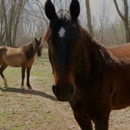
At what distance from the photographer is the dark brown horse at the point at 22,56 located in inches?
280

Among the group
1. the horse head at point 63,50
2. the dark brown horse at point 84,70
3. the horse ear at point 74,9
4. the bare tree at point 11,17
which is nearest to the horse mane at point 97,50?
the dark brown horse at point 84,70

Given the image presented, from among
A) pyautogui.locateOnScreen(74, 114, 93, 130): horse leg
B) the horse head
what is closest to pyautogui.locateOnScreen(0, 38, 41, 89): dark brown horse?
pyautogui.locateOnScreen(74, 114, 93, 130): horse leg

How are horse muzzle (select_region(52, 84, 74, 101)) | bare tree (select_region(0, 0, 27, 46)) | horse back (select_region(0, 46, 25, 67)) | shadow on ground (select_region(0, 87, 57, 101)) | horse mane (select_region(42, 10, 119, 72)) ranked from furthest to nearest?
bare tree (select_region(0, 0, 27, 46)) → horse back (select_region(0, 46, 25, 67)) → shadow on ground (select_region(0, 87, 57, 101)) → horse mane (select_region(42, 10, 119, 72)) → horse muzzle (select_region(52, 84, 74, 101))

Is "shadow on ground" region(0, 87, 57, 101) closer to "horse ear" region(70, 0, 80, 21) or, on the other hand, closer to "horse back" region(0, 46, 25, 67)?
"horse back" region(0, 46, 25, 67)

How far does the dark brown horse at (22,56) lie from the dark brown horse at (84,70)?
440 cm

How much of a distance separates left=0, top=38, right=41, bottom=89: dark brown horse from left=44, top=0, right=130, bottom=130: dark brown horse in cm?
440

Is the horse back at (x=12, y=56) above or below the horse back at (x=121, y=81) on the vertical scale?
below

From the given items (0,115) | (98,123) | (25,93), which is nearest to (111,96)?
(98,123)

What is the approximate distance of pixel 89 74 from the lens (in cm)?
228

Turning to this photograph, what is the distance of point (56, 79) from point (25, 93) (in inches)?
201

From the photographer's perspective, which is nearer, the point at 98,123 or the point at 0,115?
the point at 98,123

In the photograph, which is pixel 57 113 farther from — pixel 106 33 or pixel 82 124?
pixel 106 33

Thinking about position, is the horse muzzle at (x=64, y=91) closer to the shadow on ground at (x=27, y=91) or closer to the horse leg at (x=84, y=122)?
the horse leg at (x=84, y=122)

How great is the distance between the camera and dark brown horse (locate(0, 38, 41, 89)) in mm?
7112
